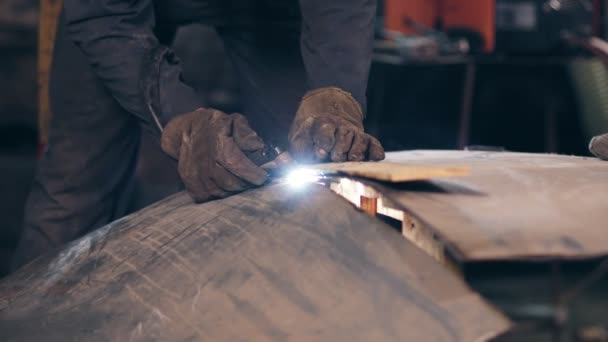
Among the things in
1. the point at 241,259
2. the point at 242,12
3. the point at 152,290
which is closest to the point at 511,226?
the point at 241,259

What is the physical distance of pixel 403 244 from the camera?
2.98 ft

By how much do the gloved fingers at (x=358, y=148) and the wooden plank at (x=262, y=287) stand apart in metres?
0.15

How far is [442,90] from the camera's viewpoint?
12.2 ft

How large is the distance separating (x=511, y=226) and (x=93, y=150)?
147cm

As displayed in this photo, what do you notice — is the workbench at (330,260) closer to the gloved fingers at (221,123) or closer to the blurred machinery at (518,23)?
the gloved fingers at (221,123)

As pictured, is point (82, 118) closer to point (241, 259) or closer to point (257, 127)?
point (257, 127)

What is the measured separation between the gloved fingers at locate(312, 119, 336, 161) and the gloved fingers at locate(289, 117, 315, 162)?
0.4 inches

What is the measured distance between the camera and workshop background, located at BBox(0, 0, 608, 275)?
3531 millimetres

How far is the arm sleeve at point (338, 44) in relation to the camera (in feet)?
5.11

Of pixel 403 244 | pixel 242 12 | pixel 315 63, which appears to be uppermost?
pixel 242 12

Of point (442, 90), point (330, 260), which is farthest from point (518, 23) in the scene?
point (330, 260)

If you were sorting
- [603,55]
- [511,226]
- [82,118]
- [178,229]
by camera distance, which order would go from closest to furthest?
[511,226] → [178,229] → [82,118] → [603,55]

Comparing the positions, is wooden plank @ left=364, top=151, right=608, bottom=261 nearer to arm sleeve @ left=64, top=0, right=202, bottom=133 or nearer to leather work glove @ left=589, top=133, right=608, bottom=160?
leather work glove @ left=589, top=133, right=608, bottom=160

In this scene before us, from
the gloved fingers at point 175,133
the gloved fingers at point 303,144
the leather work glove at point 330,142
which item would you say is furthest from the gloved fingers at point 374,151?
the gloved fingers at point 175,133
